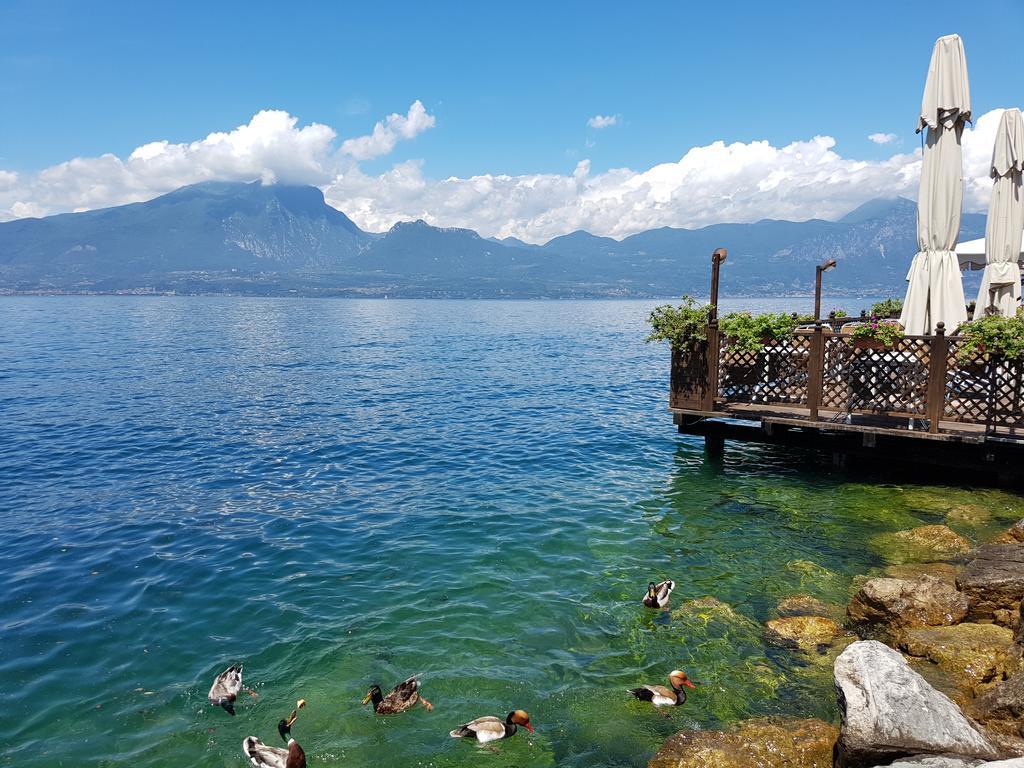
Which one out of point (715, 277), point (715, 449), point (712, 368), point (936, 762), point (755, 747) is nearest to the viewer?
point (936, 762)

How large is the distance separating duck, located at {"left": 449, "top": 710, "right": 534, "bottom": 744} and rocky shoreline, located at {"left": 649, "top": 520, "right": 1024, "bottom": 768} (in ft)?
5.56

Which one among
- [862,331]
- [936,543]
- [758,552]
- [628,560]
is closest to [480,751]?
[628,560]

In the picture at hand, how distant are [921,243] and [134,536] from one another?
21.1m

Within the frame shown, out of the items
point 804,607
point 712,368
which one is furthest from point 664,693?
point 712,368

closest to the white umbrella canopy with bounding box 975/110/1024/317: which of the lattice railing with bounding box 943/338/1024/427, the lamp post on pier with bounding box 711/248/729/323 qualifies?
the lattice railing with bounding box 943/338/1024/427

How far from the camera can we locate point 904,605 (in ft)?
31.8

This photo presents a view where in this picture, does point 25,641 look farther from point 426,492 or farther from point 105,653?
point 426,492

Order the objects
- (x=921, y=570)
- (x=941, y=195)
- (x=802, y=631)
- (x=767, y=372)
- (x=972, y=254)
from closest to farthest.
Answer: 1. (x=802, y=631)
2. (x=921, y=570)
3. (x=941, y=195)
4. (x=767, y=372)
5. (x=972, y=254)

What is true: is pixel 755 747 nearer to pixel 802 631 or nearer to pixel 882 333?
pixel 802 631

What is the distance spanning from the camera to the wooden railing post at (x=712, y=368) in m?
17.5

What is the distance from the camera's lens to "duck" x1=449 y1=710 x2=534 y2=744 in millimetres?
7965

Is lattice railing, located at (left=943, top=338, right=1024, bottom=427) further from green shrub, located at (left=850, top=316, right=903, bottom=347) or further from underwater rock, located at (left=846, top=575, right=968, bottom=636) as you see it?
underwater rock, located at (left=846, top=575, right=968, bottom=636)

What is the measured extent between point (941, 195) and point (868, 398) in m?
6.00

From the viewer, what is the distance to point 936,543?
12.9 meters
